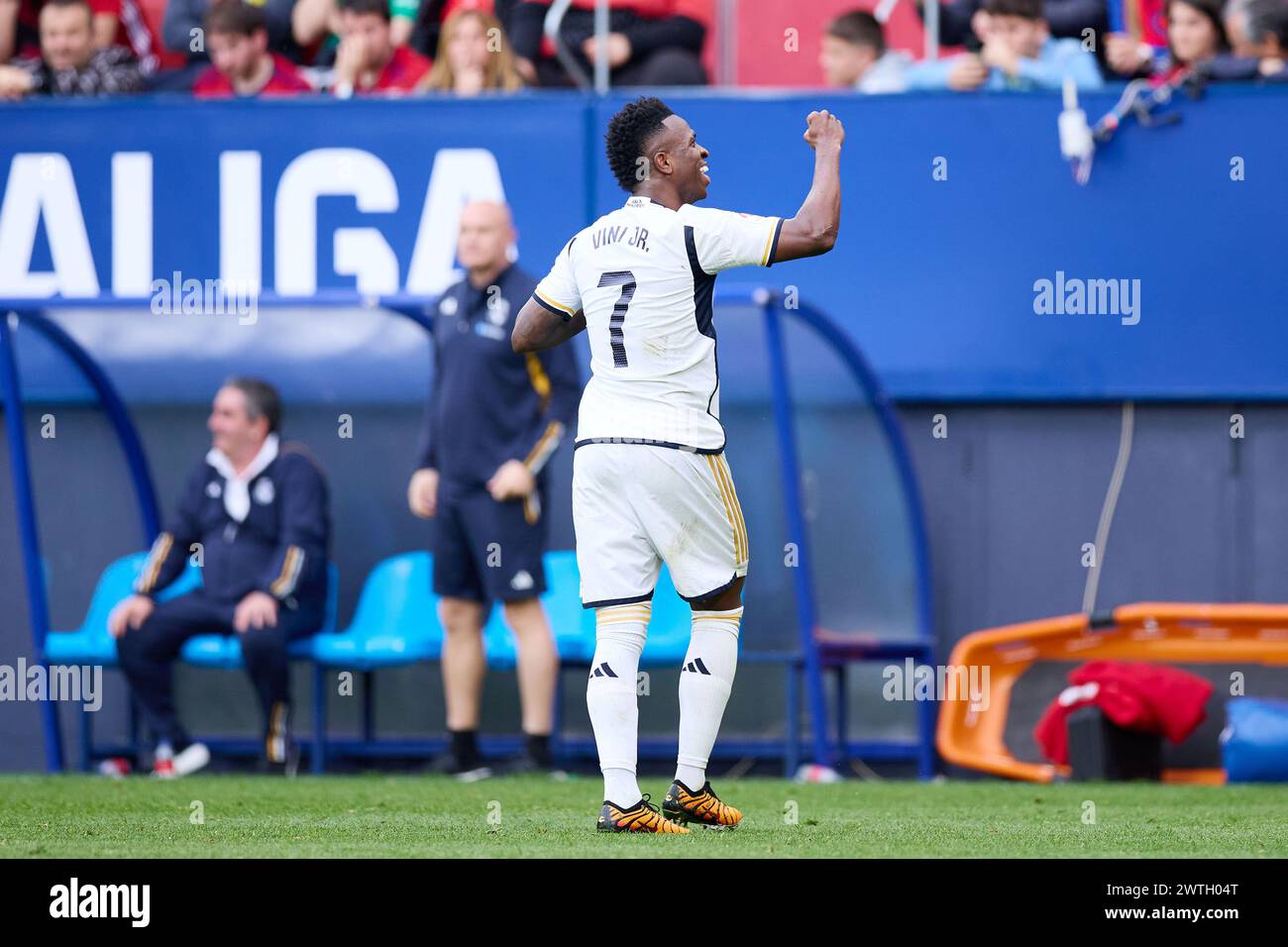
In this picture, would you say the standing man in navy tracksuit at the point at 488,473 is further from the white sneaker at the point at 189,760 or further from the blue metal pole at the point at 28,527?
the blue metal pole at the point at 28,527

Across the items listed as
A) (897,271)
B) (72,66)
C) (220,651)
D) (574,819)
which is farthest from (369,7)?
(574,819)

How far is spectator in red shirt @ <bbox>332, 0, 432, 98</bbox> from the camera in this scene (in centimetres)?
1027

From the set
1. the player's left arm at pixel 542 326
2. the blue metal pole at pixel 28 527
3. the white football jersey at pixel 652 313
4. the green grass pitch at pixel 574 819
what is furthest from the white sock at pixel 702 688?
the blue metal pole at pixel 28 527

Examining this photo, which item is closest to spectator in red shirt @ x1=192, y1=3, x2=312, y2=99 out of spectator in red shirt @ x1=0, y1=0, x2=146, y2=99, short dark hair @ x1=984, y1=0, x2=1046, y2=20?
spectator in red shirt @ x1=0, y1=0, x2=146, y2=99

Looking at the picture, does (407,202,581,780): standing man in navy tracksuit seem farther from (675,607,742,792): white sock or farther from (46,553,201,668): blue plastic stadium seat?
(675,607,742,792): white sock

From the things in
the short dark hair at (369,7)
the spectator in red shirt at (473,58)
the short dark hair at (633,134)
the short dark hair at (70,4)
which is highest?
the short dark hair at (70,4)

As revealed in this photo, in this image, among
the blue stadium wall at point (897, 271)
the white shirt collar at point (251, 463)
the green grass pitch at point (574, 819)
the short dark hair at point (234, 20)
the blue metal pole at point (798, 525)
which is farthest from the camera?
the short dark hair at point (234, 20)

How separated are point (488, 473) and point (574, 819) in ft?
8.43

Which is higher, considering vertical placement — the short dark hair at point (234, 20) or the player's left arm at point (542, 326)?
the short dark hair at point (234, 20)

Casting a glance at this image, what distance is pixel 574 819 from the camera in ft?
19.8

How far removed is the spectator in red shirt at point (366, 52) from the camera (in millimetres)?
10273

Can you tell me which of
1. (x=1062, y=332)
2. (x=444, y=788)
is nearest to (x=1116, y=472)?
(x=1062, y=332)

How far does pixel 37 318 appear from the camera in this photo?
9250 millimetres
